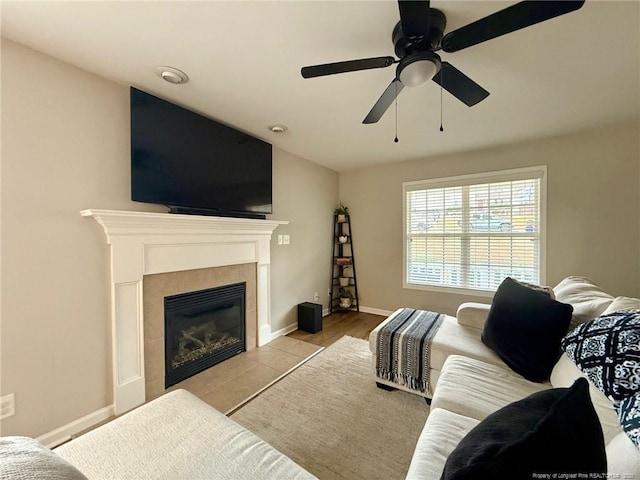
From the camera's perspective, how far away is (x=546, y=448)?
0.53 m

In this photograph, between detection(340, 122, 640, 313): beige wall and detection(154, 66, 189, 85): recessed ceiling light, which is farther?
detection(340, 122, 640, 313): beige wall

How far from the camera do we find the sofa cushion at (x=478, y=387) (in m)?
1.27

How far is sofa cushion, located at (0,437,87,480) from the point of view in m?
0.53

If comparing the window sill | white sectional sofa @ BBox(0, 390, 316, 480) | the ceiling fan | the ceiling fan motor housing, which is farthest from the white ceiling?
the window sill

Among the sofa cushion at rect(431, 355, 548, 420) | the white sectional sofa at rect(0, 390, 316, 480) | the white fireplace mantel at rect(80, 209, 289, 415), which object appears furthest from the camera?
the white fireplace mantel at rect(80, 209, 289, 415)

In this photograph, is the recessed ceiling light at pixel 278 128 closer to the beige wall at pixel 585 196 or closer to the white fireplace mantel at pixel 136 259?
the white fireplace mantel at pixel 136 259

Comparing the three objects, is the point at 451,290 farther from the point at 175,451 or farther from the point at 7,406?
the point at 7,406

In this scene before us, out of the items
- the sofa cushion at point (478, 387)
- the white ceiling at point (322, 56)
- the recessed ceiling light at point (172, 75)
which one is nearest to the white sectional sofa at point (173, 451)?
the sofa cushion at point (478, 387)

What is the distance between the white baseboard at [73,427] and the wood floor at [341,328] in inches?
73.5

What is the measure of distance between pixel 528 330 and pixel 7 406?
10.1ft

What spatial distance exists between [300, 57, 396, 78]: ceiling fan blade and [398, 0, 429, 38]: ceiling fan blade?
14 cm

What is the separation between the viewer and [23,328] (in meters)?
1.55

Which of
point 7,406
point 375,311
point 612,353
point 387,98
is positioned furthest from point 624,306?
point 7,406

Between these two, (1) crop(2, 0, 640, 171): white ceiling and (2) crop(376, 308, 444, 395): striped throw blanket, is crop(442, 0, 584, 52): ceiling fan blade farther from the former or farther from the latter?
(2) crop(376, 308, 444, 395): striped throw blanket
